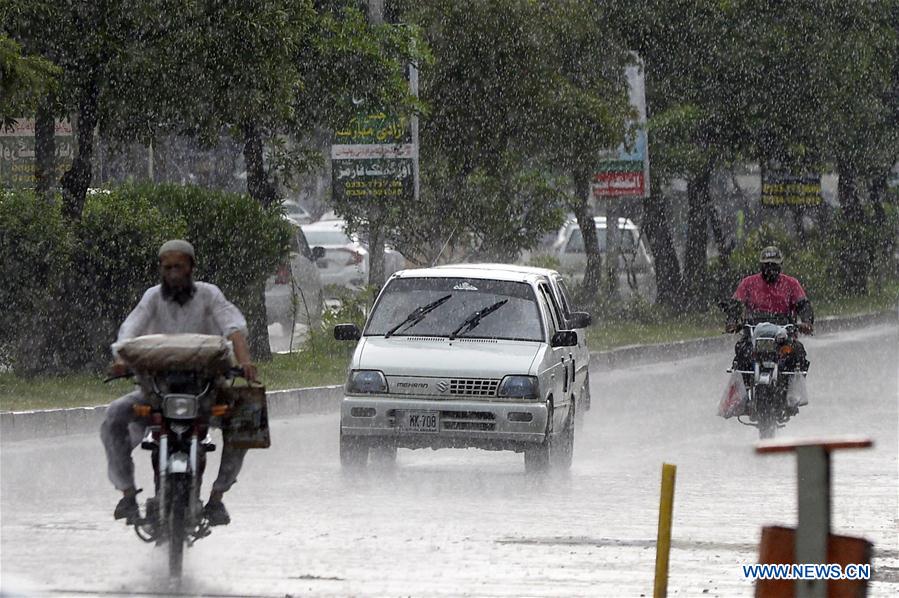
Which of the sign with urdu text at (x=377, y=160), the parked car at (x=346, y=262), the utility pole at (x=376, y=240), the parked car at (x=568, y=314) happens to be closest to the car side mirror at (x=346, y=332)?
the parked car at (x=568, y=314)

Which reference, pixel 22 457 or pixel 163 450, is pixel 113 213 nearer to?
pixel 22 457

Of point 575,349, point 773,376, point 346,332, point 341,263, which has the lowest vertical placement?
point 773,376

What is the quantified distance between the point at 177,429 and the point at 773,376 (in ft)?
27.1

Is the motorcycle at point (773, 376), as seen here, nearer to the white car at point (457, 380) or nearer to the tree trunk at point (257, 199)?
the white car at point (457, 380)

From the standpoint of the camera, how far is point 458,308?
48.0ft

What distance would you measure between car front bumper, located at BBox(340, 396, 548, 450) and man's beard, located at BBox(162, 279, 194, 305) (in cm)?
425

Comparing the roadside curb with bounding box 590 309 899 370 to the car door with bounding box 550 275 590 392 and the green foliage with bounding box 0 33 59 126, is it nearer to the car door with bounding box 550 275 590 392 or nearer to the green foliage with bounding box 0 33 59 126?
the car door with bounding box 550 275 590 392

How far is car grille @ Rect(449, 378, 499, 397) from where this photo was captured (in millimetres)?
13648

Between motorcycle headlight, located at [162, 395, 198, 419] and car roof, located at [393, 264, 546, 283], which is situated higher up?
car roof, located at [393, 264, 546, 283]

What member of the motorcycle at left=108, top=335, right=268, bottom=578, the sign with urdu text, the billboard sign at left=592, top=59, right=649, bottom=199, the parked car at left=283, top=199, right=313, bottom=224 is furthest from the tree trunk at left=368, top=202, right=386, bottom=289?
the parked car at left=283, top=199, right=313, bottom=224

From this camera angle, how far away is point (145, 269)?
66.8 feet

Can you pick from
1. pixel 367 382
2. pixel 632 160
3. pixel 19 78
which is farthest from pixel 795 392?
pixel 632 160

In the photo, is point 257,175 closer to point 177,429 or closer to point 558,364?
point 558,364

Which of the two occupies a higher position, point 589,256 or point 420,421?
point 589,256
